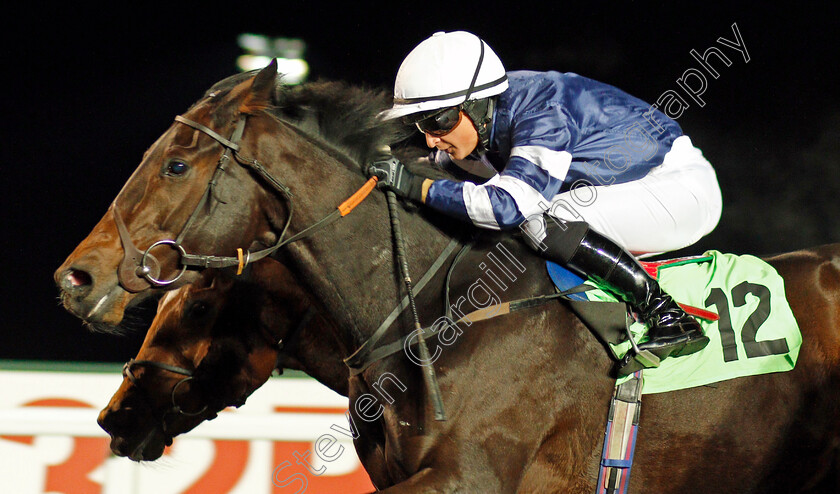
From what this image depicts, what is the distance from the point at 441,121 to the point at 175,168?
75cm

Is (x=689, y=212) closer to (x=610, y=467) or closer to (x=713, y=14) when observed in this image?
(x=610, y=467)

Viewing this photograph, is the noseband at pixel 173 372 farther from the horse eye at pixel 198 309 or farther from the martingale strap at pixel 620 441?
the martingale strap at pixel 620 441

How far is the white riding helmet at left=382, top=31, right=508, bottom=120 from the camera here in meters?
2.20

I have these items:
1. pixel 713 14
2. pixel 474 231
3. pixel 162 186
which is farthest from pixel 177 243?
pixel 713 14

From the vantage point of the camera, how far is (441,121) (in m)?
2.25

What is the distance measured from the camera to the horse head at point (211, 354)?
3.08 meters

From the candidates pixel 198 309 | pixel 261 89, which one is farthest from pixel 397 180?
pixel 198 309

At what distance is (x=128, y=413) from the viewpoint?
3084 mm

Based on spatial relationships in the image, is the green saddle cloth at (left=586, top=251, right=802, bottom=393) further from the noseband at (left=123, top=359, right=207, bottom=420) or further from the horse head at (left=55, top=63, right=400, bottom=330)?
the noseband at (left=123, top=359, right=207, bottom=420)

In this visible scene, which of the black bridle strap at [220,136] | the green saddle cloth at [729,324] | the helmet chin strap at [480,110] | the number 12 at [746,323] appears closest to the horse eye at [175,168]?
the black bridle strap at [220,136]

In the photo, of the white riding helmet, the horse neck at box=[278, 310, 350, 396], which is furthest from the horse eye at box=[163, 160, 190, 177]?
the horse neck at box=[278, 310, 350, 396]

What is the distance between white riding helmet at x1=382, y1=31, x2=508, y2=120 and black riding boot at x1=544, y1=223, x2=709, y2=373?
0.47m

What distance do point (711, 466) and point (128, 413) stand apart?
2.17 metres

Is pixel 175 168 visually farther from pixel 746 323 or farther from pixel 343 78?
pixel 343 78
